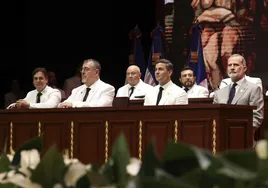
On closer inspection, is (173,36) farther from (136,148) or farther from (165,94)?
(136,148)

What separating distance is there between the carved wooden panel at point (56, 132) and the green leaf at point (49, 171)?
22.5 ft

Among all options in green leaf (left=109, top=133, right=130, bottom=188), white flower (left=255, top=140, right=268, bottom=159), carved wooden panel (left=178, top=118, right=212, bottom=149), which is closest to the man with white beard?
carved wooden panel (left=178, top=118, right=212, bottom=149)

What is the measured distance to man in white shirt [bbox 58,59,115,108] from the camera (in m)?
8.58

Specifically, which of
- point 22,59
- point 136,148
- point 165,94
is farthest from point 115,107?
point 22,59

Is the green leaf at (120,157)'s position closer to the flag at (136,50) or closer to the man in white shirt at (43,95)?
the man in white shirt at (43,95)

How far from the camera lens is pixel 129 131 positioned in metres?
7.20

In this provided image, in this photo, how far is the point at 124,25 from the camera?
14039mm

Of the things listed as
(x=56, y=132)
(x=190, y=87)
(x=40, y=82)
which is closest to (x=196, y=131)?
(x=56, y=132)

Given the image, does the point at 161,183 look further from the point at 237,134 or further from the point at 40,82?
the point at 40,82

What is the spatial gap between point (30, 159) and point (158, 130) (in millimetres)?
6241

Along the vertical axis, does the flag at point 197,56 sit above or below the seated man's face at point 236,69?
above

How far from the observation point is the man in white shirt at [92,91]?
8.58m

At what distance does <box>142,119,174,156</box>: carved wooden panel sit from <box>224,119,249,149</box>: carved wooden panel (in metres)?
0.57

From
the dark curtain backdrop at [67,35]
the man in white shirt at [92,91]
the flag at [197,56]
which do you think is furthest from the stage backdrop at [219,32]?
the man in white shirt at [92,91]
